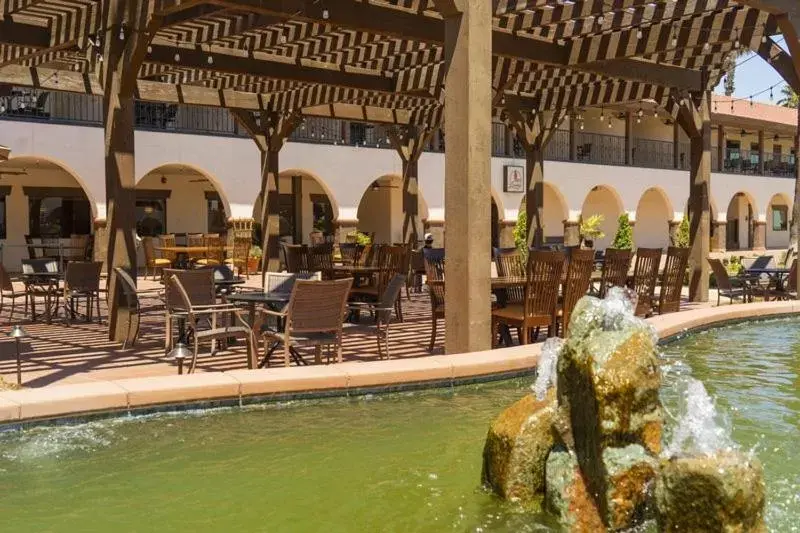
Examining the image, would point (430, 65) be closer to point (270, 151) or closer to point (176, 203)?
point (270, 151)

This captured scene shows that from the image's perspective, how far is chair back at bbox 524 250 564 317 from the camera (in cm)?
694

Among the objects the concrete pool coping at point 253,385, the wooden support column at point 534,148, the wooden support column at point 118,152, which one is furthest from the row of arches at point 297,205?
the concrete pool coping at point 253,385

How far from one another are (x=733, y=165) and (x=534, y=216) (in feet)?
64.8

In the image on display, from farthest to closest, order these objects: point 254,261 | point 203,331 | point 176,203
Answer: point 176,203 < point 254,261 < point 203,331

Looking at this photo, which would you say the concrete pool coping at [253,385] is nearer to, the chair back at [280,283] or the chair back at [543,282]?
the chair back at [543,282]

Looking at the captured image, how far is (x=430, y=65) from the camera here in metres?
11.6

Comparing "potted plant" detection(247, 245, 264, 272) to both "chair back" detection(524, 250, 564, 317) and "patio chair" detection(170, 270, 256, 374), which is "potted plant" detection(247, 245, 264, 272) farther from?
"chair back" detection(524, 250, 564, 317)

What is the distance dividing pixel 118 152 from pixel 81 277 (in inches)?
81.3

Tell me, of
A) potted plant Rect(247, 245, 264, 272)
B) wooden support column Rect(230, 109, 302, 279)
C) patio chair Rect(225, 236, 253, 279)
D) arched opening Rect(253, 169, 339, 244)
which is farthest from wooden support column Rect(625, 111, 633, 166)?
wooden support column Rect(230, 109, 302, 279)

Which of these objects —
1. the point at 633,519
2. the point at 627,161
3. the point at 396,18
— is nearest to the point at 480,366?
the point at 633,519

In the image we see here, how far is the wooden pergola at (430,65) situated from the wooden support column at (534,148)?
1.2 inches

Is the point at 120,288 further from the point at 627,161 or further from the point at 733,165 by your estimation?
the point at 733,165

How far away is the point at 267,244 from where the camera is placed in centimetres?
1427

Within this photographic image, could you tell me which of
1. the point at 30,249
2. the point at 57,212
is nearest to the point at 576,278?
the point at 30,249
